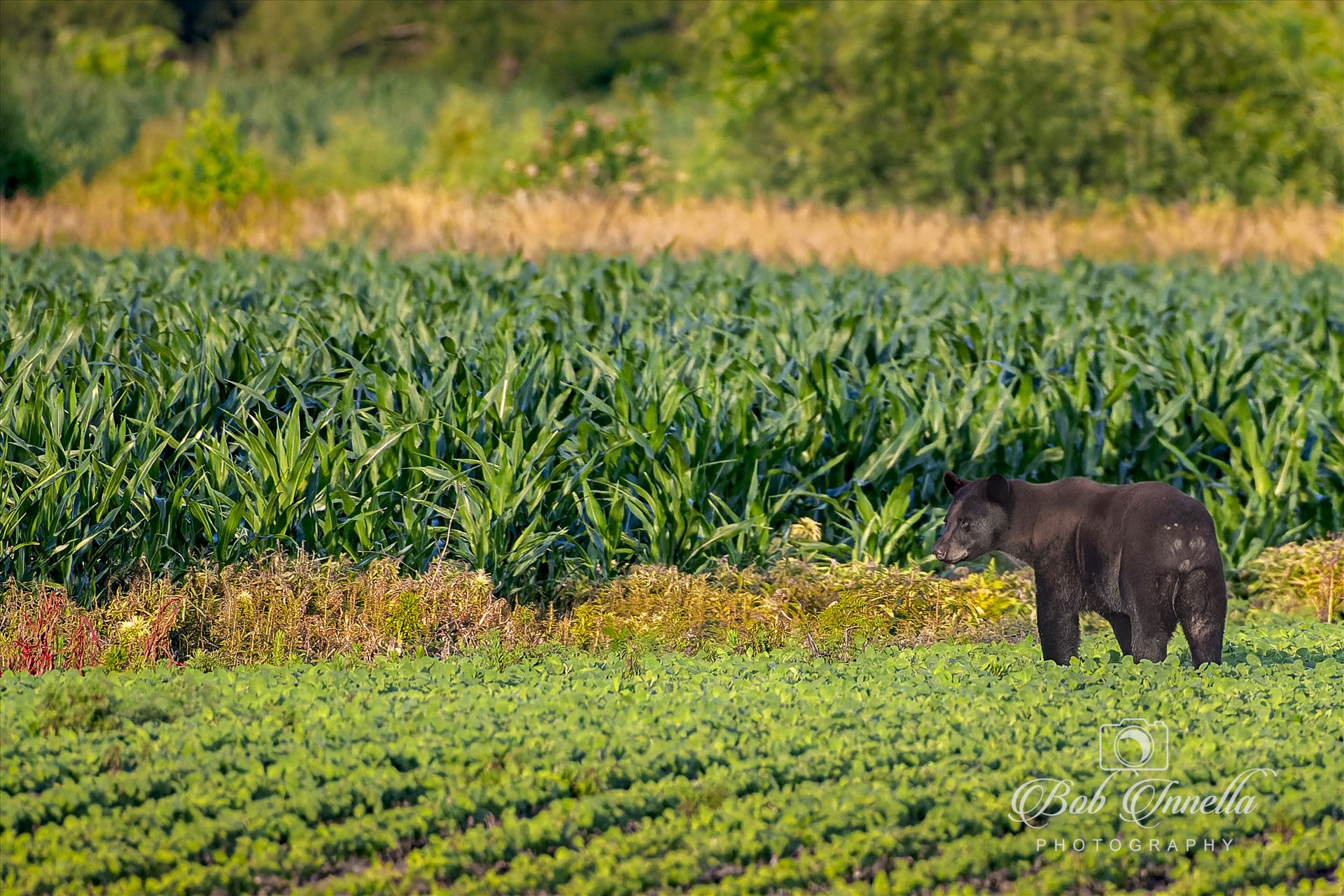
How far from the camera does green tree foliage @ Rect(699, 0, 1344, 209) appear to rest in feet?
83.9

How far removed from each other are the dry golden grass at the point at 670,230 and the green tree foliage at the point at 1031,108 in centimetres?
362

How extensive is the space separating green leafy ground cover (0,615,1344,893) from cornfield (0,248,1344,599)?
129cm

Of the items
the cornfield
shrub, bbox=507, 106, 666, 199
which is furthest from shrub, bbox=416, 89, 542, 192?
the cornfield

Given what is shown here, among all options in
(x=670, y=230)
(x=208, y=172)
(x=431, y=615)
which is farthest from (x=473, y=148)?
(x=431, y=615)

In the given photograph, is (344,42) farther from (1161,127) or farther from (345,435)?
(345,435)

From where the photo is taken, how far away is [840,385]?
807cm

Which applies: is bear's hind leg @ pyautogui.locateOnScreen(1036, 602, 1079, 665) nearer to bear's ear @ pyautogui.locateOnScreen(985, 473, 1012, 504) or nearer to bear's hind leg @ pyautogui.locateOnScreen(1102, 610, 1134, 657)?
bear's hind leg @ pyautogui.locateOnScreen(1102, 610, 1134, 657)

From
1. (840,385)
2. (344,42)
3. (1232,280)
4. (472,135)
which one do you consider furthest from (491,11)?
(840,385)

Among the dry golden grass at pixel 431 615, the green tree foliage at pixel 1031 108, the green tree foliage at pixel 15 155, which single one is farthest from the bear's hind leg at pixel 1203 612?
the green tree foliage at pixel 15 155

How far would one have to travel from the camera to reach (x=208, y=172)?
Result: 71.5 feet

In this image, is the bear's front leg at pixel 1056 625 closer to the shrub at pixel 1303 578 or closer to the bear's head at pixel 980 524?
the bear's head at pixel 980 524

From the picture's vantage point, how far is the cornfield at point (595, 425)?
7.01m

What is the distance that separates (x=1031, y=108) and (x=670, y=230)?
9.49 meters

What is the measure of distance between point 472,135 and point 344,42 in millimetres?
20526
